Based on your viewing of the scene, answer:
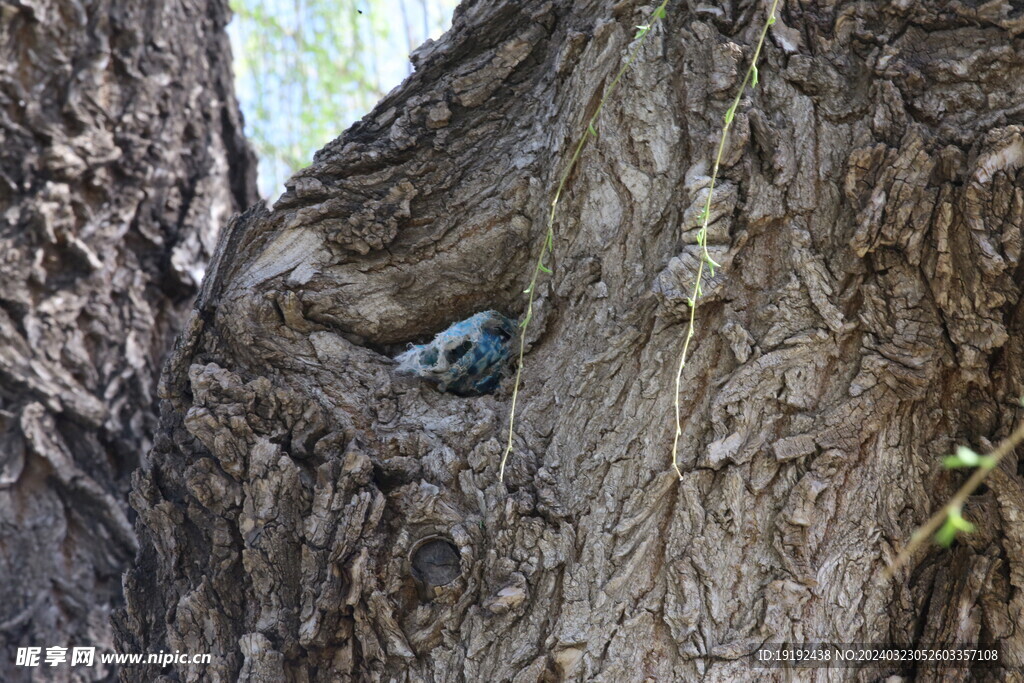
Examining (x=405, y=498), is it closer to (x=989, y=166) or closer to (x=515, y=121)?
(x=515, y=121)

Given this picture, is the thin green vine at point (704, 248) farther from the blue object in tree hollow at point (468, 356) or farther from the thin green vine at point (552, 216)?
the blue object in tree hollow at point (468, 356)

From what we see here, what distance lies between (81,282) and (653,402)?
2495 mm

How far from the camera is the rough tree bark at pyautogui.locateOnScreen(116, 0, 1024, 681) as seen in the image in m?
1.58

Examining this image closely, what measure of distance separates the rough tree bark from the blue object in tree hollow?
0.23 feet

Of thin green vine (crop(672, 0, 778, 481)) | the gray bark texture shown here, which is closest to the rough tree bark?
thin green vine (crop(672, 0, 778, 481))

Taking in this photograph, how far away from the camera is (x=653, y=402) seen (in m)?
1.73

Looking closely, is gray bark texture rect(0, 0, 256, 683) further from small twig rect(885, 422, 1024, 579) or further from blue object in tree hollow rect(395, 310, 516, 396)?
small twig rect(885, 422, 1024, 579)

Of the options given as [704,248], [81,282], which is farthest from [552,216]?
[81,282]

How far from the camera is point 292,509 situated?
184 centimetres

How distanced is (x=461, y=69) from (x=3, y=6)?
2.12 metres

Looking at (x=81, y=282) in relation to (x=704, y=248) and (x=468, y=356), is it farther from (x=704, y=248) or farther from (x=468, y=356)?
(x=704, y=248)

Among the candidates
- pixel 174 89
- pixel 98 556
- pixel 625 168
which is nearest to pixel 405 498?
pixel 625 168

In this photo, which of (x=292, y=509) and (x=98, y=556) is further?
(x=98, y=556)

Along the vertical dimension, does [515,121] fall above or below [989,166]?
above
